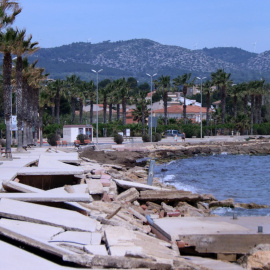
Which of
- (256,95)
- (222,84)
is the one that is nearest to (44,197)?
(222,84)

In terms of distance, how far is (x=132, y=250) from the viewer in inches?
366

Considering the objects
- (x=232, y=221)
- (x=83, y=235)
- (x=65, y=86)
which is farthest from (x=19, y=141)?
(x=65, y=86)

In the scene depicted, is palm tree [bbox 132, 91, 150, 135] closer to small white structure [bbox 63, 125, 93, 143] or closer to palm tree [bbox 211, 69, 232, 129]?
palm tree [bbox 211, 69, 232, 129]

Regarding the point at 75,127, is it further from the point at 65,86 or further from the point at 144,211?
the point at 144,211

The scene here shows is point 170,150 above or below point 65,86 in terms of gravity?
below

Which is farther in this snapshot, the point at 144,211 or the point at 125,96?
the point at 125,96

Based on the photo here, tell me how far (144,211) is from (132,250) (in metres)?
7.17

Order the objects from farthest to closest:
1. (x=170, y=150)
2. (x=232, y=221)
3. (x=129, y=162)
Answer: (x=170, y=150), (x=129, y=162), (x=232, y=221)

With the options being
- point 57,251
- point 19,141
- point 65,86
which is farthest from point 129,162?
point 65,86

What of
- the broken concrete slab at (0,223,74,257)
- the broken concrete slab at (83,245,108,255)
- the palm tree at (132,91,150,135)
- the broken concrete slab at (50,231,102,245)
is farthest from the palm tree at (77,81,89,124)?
the broken concrete slab at (83,245,108,255)

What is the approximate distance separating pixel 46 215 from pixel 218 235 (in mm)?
3254

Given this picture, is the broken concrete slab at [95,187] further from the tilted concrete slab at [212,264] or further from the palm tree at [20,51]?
the palm tree at [20,51]

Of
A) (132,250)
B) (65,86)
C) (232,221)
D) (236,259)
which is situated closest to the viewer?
(132,250)

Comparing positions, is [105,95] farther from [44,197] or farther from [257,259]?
[257,259]
